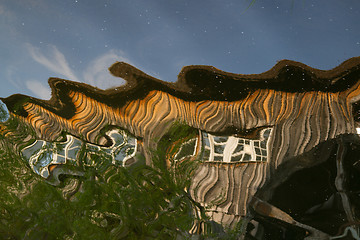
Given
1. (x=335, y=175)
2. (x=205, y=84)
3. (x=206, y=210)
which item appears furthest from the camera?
(x=206, y=210)

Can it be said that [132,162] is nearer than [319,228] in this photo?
No

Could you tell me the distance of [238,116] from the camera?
159 centimetres

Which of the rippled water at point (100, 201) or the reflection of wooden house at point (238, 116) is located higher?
the reflection of wooden house at point (238, 116)

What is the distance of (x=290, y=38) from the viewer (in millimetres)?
1318

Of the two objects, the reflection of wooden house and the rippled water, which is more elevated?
the reflection of wooden house

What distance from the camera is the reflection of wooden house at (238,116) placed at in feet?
4.66

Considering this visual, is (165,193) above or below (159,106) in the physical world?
below

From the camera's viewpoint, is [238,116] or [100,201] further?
[238,116]

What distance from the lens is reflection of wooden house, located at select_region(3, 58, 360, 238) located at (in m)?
1.42

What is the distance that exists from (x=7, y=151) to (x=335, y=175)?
2.39 metres

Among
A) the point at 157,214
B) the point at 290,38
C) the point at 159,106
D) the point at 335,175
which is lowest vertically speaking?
the point at 157,214

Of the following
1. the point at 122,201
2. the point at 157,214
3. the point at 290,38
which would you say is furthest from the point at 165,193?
the point at 290,38

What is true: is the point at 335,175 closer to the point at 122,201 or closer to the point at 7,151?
the point at 122,201

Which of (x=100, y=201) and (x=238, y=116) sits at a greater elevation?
(x=238, y=116)
